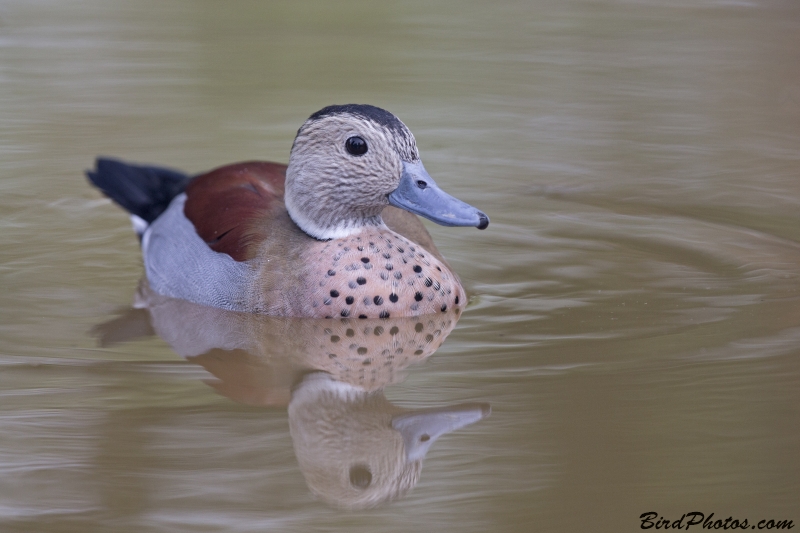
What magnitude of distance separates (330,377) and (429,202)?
128 cm

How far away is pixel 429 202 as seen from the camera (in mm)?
6250

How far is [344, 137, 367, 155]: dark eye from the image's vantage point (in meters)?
6.41

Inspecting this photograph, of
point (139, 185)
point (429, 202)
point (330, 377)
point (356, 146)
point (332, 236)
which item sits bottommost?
point (330, 377)

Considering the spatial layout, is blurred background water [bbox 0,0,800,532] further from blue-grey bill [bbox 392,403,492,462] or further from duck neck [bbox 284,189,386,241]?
duck neck [bbox 284,189,386,241]

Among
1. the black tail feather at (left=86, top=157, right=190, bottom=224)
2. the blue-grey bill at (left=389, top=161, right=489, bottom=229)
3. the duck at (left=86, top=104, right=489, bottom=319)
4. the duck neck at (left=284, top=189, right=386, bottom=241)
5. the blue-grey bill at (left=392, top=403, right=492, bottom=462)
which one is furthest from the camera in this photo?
the black tail feather at (left=86, top=157, right=190, bottom=224)

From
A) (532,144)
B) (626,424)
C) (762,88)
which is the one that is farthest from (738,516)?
(762,88)

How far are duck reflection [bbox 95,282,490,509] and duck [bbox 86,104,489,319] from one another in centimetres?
12

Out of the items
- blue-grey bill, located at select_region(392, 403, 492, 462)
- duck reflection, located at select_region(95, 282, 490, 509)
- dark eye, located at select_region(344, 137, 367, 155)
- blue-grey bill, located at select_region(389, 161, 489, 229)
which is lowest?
duck reflection, located at select_region(95, 282, 490, 509)

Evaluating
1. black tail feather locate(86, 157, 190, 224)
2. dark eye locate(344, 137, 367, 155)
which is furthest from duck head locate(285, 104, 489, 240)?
black tail feather locate(86, 157, 190, 224)

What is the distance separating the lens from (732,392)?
5039 millimetres

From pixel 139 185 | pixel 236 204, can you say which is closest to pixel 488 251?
pixel 236 204

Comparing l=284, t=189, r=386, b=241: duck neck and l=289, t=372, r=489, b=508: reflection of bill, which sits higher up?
l=284, t=189, r=386, b=241: duck neck

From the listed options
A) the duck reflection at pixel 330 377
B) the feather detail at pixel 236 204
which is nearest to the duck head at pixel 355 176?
the feather detail at pixel 236 204

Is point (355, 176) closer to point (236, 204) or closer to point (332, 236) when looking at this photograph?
point (332, 236)
